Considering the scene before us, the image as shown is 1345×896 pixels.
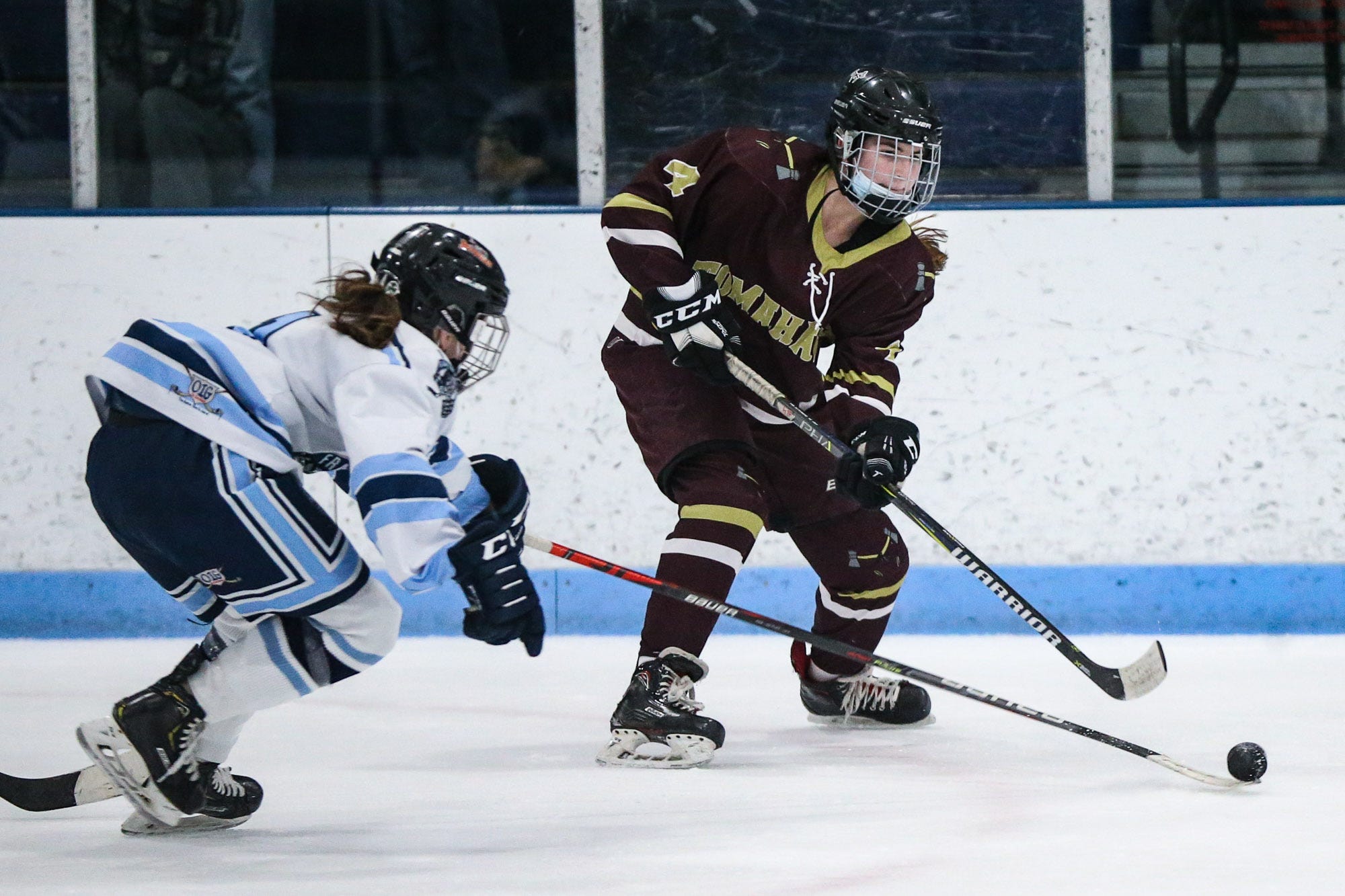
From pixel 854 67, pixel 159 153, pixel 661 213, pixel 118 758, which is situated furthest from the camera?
pixel 159 153

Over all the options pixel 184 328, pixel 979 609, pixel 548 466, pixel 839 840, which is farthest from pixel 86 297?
pixel 839 840

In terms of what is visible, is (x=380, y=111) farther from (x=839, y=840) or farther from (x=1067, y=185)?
(x=839, y=840)

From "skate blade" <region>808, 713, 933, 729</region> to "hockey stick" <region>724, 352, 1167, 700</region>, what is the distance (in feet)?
1.27

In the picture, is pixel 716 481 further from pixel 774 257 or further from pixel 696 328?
pixel 774 257

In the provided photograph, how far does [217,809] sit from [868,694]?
1.26 meters

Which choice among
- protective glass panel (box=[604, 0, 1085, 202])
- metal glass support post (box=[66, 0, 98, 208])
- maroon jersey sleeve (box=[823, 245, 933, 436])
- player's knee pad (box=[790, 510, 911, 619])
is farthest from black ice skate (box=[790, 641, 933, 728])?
metal glass support post (box=[66, 0, 98, 208])

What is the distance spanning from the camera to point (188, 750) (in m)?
2.02

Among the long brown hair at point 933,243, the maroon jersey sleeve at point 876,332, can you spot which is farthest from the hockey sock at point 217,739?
the long brown hair at point 933,243

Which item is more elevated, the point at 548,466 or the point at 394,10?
the point at 394,10

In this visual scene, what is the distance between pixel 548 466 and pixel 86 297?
3.93 ft

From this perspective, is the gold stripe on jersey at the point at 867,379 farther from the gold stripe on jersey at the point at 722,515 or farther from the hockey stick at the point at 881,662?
the hockey stick at the point at 881,662

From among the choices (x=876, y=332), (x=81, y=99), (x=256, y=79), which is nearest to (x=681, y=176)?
(x=876, y=332)

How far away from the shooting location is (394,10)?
13.7 ft

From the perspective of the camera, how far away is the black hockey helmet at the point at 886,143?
102 inches
